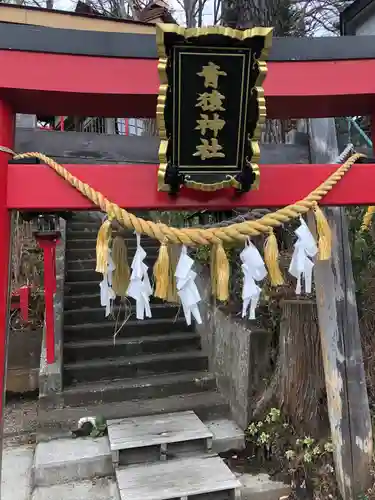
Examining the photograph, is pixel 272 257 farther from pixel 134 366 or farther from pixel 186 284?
pixel 134 366

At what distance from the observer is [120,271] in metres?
2.39

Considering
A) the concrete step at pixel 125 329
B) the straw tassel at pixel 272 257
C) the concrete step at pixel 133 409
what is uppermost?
the straw tassel at pixel 272 257

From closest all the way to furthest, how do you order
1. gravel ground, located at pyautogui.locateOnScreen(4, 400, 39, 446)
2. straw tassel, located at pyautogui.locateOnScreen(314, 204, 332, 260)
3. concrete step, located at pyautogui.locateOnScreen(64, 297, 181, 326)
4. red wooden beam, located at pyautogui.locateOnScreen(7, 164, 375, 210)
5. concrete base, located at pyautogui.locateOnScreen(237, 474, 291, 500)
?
red wooden beam, located at pyautogui.locateOnScreen(7, 164, 375, 210) < straw tassel, located at pyautogui.locateOnScreen(314, 204, 332, 260) < concrete base, located at pyautogui.locateOnScreen(237, 474, 291, 500) < gravel ground, located at pyautogui.locateOnScreen(4, 400, 39, 446) < concrete step, located at pyautogui.locateOnScreen(64, 297, 181, 326)

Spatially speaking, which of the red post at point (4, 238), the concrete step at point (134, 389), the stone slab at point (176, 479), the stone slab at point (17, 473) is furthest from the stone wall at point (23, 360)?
the red post at point (4, 238)

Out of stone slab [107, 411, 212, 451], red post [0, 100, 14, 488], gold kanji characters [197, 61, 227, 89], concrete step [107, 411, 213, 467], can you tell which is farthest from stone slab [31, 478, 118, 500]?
gold kanji characters [197, 61, 227, 89]

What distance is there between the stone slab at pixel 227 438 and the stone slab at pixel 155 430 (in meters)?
0.17

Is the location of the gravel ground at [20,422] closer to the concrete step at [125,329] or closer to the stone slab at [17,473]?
the stone slab at [17,473]

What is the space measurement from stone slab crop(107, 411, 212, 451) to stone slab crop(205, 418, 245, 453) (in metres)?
0.17

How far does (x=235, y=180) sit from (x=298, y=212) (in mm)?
352

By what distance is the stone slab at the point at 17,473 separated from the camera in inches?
149

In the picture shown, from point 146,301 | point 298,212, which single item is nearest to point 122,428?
point 146,301

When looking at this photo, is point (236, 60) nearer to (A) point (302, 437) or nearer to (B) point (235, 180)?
(B) point (235, 180)

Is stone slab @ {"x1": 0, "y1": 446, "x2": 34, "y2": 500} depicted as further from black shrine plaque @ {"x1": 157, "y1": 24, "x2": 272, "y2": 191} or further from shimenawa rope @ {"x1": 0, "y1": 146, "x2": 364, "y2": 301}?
black shrine plaque @ {"x1": 157, "y1": 24, "x2": 272, "y2": 191}

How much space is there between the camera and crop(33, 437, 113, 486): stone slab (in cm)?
389
